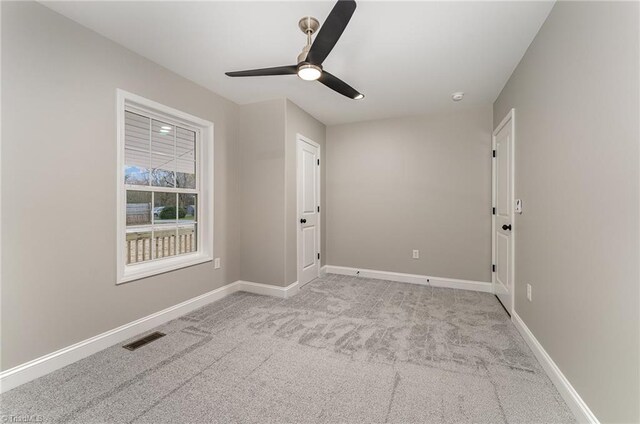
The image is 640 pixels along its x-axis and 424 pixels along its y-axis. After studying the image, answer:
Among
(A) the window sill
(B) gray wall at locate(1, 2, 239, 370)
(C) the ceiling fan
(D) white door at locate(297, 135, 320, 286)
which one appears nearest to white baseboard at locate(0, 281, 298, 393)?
(B) gray wall at locate(1, 2, 239, 370)

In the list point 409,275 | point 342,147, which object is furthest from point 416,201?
point 342,147

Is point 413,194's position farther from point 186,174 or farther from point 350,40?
point 186,174

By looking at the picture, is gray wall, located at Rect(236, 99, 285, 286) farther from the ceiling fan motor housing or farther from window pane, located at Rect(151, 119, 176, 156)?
the ceiling fan motor housing

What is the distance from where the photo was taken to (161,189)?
283 cm

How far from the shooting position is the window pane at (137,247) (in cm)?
259

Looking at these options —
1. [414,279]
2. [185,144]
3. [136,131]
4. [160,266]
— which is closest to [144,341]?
[160,266]

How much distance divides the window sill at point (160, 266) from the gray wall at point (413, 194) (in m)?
2.21

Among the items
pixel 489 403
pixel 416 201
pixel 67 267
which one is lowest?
pixel 489 403

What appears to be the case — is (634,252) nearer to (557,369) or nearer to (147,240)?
(557,369)

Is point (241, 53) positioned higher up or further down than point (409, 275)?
higher up

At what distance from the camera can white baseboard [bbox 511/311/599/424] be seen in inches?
56.4

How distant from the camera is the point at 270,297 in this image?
11.3 feet

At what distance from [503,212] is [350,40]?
8.27ft

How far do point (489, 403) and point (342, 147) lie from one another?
3.74 meters
